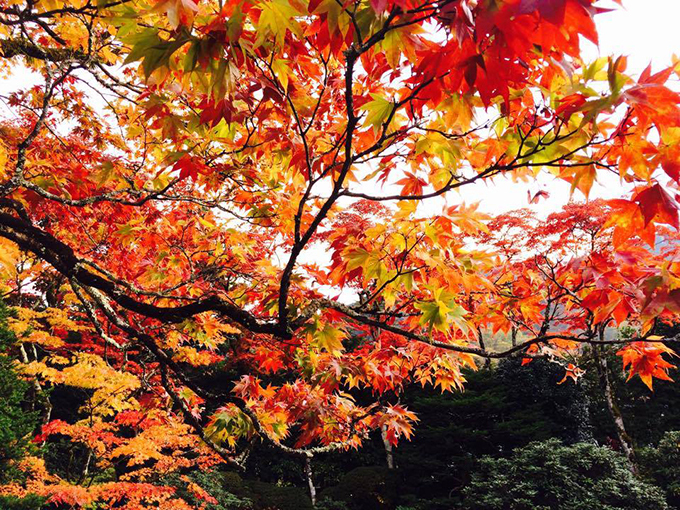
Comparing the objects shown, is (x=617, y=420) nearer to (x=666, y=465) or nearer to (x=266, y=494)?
(x=666, y=465)

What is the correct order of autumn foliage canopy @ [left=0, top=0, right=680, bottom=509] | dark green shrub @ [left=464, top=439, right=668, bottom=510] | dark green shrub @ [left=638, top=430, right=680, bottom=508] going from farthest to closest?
1. dark green shrub @ [left=638, top=430, right=680, bottom=508]
2. dark green shrub @ [left=464, top=439, right=668, bottom=510]
3. autumn foliage canopy @ [left=0, top=0, right=680, bottom=509]

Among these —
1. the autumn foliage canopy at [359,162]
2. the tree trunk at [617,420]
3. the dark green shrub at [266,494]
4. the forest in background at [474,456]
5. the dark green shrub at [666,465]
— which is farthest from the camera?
the dark green shrub at [266,494]

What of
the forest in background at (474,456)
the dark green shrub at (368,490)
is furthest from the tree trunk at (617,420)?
the dark green shrub at (368,490)

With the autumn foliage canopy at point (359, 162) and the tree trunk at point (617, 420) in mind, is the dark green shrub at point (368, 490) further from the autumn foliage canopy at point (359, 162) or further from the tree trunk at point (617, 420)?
the autumn foliage canopy at point (359, 162)

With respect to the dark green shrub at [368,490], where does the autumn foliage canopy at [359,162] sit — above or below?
above

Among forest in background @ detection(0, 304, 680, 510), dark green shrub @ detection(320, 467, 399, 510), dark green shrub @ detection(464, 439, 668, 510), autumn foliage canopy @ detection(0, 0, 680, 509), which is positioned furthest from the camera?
dark green shrub @ detection(320, 467, 399, 510)

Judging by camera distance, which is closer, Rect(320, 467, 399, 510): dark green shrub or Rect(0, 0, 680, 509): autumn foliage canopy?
Rect(0, 0, 680, 509): autumn foliage canopy

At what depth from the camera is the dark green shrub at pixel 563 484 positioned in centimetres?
604

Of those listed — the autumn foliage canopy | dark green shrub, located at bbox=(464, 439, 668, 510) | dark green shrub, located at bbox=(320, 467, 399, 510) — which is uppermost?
the autumn foliage canopy

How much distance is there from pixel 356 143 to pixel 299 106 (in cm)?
31

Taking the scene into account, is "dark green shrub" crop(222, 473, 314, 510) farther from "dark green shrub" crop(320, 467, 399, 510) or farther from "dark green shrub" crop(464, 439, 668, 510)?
"dark green shrub" crop(464, 439, 668, 510)

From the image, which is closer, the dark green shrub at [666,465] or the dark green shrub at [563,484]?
the dark green shrub at [563,484]

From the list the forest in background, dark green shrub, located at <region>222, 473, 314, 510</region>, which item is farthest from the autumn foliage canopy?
dark green shrub, located at <region>222, 473, 314, 510</region>

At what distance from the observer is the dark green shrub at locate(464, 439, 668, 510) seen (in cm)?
604
